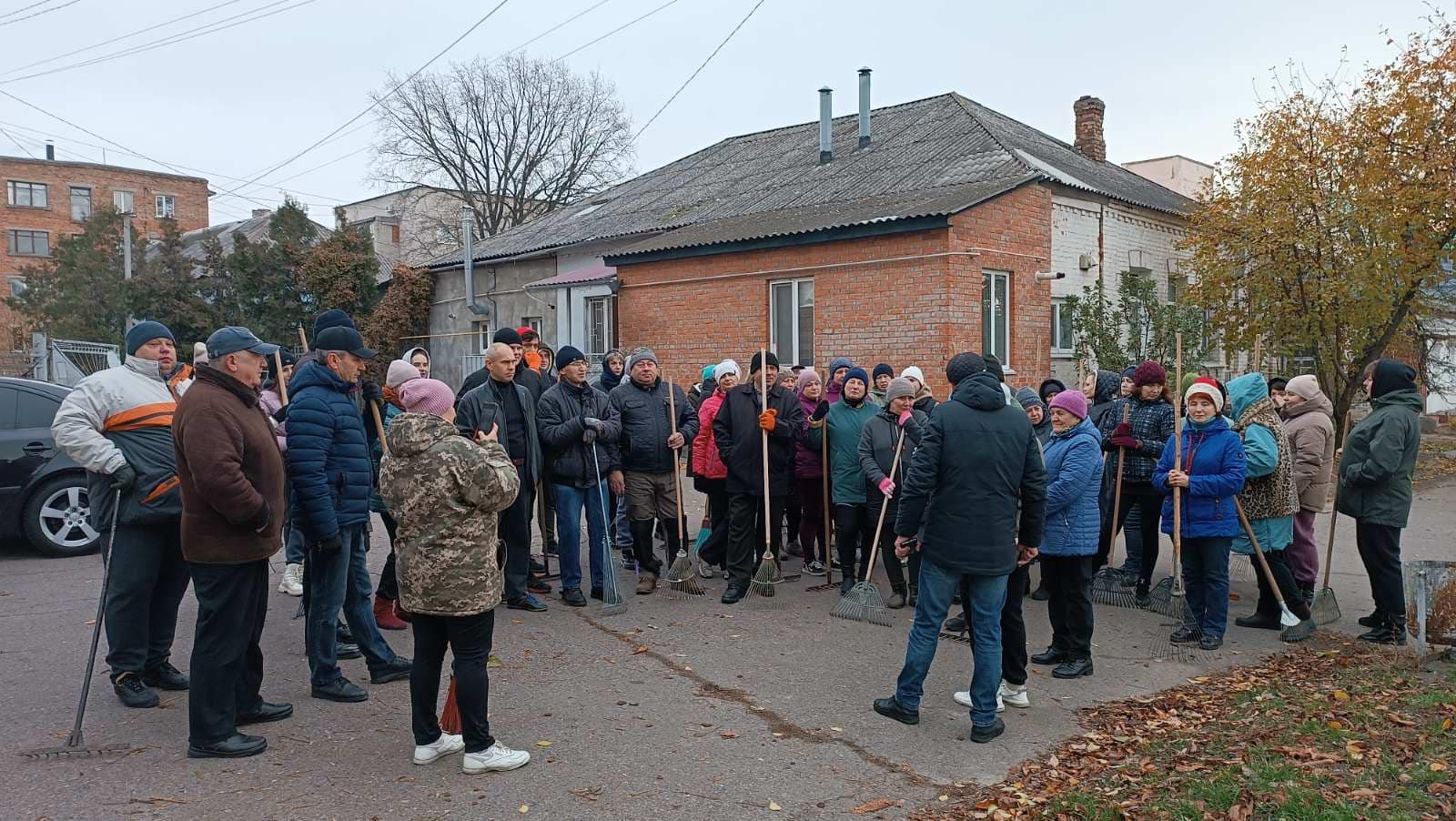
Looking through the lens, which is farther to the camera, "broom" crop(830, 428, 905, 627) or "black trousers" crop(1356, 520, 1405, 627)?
"broom" crop(830, 428, 905, 627)

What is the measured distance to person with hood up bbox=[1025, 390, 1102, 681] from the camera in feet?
18.6

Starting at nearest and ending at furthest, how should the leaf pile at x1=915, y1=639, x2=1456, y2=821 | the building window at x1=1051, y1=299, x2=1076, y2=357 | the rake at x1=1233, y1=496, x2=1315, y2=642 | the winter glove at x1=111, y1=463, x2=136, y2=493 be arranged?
the leaf pile at x1=915, y1=639, x2=1456, y2=821 → the winter glove at x1=111, y1=463, x2=136, y2=493 → the rake at x1=1233, y1=496, x2=1315, y2=642 → the building window at x1=1051, y1=299, x2=1076, y2=357

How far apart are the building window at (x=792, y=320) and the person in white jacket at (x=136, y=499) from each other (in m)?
11.1

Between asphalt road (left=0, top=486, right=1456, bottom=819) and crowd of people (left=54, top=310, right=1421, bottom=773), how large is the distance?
→ 0.19 m

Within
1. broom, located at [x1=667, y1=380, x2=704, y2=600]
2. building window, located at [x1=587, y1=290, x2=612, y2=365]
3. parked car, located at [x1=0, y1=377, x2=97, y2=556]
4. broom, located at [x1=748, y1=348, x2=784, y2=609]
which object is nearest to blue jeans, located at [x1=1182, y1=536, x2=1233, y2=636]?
broom, located at [x1=748, y1=348, x2=784, y2=609]

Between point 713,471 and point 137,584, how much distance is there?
414cm

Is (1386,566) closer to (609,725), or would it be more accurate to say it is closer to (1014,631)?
(1014,631)

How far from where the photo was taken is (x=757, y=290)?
15953 mm

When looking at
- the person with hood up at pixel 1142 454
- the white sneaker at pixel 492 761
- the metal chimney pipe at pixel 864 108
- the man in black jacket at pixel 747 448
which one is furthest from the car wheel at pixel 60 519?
the metal chimney pipe at pixel 864 108

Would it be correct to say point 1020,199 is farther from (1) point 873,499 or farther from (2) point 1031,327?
(1) point 873,499

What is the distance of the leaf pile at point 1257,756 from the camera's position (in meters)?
3.88

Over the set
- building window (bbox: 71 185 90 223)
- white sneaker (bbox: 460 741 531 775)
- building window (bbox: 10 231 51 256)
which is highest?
building window (bbox: 71 185 90 223)

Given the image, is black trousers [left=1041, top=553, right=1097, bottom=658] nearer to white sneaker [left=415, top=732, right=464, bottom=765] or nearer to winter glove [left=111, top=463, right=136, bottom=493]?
white sneaker [left=415, top=732, right=464, bottom=765]

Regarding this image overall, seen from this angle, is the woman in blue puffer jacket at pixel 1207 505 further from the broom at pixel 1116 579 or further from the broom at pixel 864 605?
the broom at pixel 864 605
